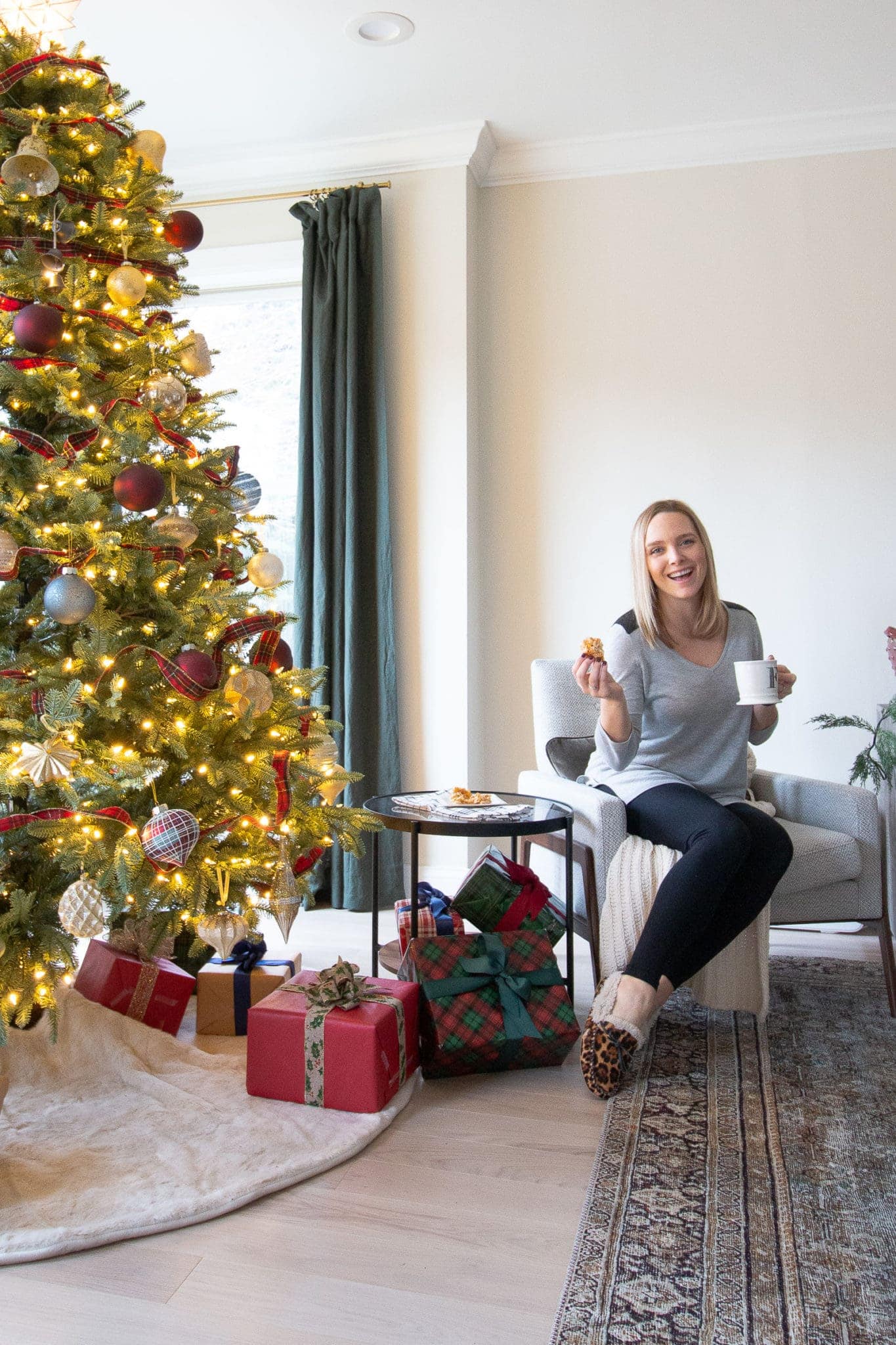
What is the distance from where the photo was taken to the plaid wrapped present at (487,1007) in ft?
6.71

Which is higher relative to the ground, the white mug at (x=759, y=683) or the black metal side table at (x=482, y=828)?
the white mug at (x=759, y=683)

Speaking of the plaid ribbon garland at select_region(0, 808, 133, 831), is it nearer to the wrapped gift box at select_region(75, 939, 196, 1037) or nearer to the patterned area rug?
the wrapped gift box at select_region(75, 939, 196, 1037)

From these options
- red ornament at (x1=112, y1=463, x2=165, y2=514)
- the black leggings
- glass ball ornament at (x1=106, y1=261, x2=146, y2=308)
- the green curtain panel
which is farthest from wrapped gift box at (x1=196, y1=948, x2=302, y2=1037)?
glass ball ornament at (x1=106, y1=261, x2=146, y2=308)

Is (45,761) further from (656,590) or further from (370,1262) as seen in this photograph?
(656,590)

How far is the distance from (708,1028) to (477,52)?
277cm

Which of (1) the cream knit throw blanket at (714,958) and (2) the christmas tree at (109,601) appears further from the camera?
(1) the cream knit throw blanket at (714,958)

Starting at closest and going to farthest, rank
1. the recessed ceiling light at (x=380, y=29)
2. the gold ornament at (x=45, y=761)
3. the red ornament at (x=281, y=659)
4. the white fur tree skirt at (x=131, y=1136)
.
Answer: the white fur tree skirt at (x=131, y=1136), the gold ornament at (x=45, y=761), the red ornament at (x=281, y=659), the recessed ceiling light at (x=380, y=29)

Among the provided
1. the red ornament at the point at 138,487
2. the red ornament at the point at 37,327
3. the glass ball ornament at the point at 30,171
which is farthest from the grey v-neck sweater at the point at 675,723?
the glass ball ornament at the point at 30,171

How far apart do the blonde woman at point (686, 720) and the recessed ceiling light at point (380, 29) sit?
1.60m

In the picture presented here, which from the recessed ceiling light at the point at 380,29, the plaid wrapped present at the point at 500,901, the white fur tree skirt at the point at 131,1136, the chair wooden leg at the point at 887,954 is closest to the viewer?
the white fur tree skirt at the point at 131,1136

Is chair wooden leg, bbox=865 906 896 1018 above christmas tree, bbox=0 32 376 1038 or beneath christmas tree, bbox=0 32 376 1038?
beneath

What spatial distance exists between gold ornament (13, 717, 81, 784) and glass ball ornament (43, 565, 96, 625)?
183 millimetres

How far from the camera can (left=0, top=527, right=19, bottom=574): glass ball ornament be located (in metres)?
1.80

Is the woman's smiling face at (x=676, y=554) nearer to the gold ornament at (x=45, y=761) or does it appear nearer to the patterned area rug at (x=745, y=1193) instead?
the patterned area rug at (x=745, y=1193)
